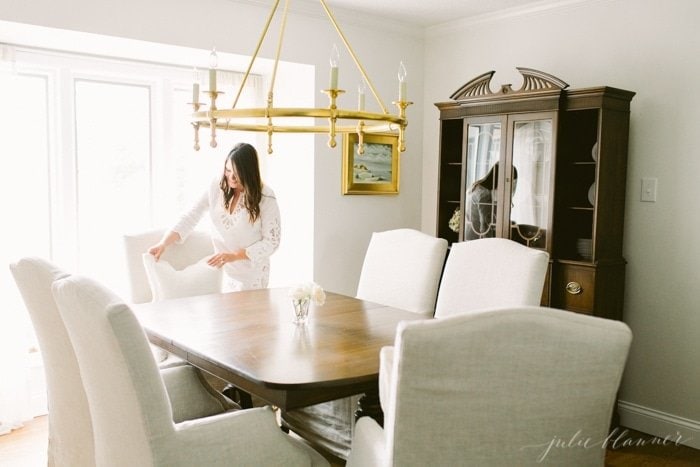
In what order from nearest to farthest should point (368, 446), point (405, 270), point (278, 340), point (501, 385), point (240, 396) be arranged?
1. point (501, 385)
2. point (368, 446)
3. point (278, 340)
4. point (240, 396)
5. point (405, 270)

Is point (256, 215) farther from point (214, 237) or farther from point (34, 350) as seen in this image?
point (34, 350)

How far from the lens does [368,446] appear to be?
175 centimetres

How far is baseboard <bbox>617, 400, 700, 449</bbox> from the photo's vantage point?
341 centimetres

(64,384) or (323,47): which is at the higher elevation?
(323,47)

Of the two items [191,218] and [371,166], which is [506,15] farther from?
[191,218]

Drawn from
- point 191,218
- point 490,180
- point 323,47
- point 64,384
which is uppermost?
point 323,47

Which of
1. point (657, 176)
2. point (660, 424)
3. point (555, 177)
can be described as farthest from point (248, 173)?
point (660, 424)

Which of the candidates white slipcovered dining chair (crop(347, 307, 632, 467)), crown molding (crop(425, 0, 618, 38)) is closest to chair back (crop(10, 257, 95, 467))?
white slipcovered dining chair (crop(347, 307, 632, 467))

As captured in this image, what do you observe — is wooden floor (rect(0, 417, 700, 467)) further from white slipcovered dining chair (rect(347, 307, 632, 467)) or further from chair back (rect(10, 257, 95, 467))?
white slipcovered dining chair (rect(347, 307, 632, 467))

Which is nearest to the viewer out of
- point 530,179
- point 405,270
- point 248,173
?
point 405,270

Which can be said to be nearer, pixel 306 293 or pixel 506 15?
pixel 306 293

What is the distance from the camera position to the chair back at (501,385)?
145cm

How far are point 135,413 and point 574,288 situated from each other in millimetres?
2530

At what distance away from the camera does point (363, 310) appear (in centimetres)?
286
